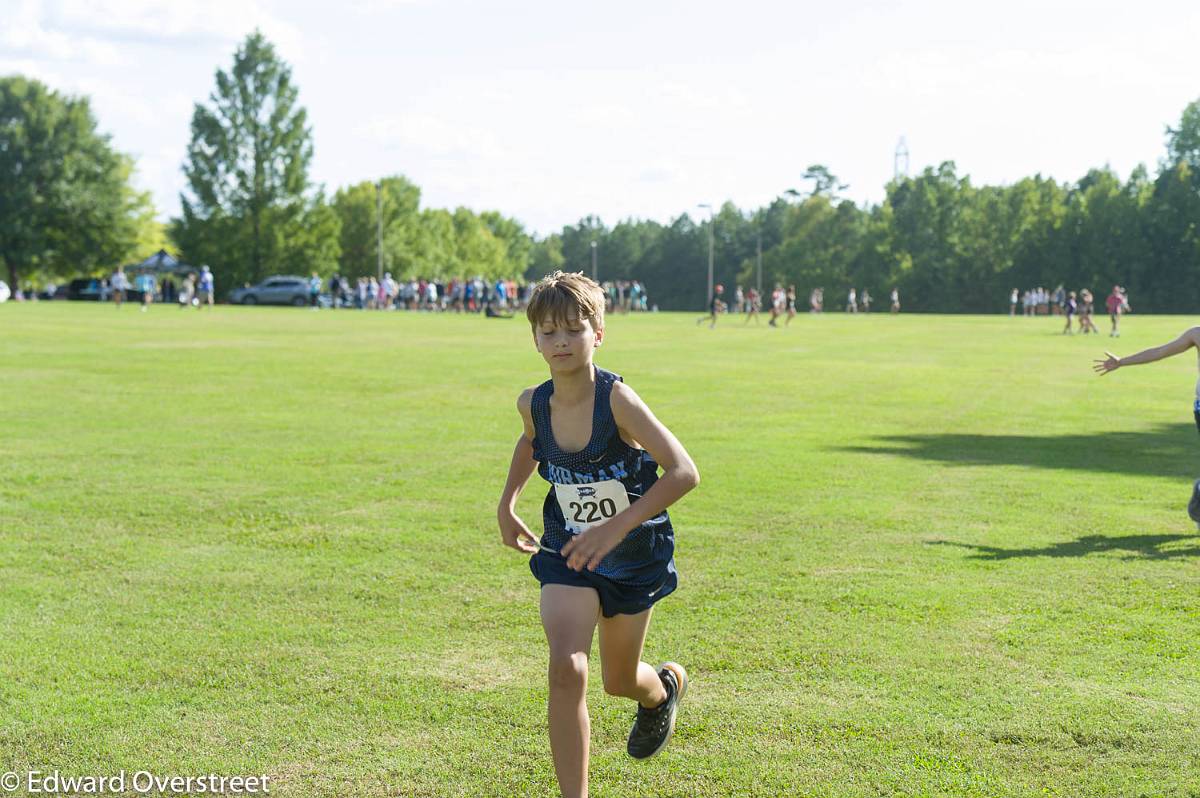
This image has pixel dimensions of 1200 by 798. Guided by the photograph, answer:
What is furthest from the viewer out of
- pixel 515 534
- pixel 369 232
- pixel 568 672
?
pixel 369 232

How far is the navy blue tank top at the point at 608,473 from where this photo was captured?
426 cm

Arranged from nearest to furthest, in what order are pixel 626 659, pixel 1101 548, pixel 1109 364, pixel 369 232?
1. pixel 626 659
2. pixel 1101 548
3. pixel 1109 364
4. pixel 369 232

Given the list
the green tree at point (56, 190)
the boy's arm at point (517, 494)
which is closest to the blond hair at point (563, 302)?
the boy's arm at point (517, 494)

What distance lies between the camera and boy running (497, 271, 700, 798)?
401cm

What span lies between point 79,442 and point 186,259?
7945cm

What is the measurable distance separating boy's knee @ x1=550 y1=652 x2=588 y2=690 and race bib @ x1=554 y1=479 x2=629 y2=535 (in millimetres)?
499

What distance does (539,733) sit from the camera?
4.93m

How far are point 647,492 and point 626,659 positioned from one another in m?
0.68

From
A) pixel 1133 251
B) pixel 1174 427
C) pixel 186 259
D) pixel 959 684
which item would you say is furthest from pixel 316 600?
pixel 1133 251

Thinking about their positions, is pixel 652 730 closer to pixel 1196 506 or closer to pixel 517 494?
pixel 517 494

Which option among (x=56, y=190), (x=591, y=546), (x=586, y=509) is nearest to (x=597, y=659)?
(x=586, y=509)

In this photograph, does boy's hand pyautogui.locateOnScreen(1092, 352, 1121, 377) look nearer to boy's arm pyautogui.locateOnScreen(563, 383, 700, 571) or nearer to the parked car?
boy's arm pyautogui.locateOnScreen(563, 383, 700, 571)

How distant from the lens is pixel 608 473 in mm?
4285

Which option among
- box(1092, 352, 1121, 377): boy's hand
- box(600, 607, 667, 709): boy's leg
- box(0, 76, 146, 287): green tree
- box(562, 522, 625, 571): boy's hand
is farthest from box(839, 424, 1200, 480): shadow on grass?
box(0, 76, 146, 287): green tree
